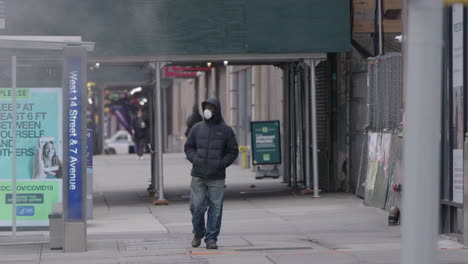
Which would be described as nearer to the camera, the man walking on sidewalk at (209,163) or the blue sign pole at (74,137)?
the blue sign pole at (74,137)

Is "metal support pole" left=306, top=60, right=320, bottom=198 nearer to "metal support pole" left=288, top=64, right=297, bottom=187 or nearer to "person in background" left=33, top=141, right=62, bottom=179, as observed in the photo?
"metal support pole" left=288, top=64, right=297, bottom=187

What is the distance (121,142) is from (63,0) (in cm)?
3132

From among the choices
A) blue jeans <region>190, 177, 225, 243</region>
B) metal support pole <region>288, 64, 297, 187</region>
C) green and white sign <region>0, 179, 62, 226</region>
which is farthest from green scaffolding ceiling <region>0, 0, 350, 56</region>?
blue jeans <region>190, 177, 225, 243</region>

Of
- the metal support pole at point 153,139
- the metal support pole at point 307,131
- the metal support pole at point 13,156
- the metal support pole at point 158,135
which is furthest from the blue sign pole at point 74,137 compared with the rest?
the metal support pole at point 307,131

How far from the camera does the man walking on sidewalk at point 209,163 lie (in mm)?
11031

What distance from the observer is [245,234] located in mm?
12586

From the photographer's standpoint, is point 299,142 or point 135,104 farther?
point 135,104

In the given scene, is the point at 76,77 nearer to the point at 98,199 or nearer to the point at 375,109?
the point at 375,109

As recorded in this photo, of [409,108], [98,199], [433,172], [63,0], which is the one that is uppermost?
[63,0]

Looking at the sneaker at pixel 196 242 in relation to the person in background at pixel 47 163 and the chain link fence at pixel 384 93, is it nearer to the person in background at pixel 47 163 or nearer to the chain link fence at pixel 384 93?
the person in background at pixel 47 163

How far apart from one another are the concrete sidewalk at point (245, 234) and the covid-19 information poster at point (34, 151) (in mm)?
562

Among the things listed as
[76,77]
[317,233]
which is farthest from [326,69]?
[76,77]

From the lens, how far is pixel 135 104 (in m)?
56.0

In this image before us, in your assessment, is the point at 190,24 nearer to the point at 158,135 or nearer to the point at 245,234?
the point at 158,135
